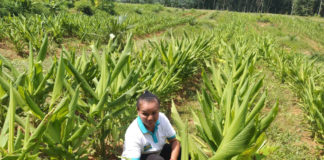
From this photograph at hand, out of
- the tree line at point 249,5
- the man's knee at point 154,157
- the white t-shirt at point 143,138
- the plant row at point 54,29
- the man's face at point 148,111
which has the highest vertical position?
the tree line at point 249,5

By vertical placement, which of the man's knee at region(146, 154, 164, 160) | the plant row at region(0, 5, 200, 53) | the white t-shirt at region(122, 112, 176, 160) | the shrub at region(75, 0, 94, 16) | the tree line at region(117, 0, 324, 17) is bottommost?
the man's knee at region(146, 154, 164, 160)

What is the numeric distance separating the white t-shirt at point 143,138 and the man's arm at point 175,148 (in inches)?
1.3

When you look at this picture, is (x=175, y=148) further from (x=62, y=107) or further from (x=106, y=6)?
(x=106, y=6)

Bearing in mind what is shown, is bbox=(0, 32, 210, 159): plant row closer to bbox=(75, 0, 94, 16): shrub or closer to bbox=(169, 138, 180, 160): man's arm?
bbox=(169, 138, 180, 160): man's arm

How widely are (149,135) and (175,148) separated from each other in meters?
0.21

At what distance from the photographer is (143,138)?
150 centimetres

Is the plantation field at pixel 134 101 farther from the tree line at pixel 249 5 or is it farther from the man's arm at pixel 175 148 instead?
the tree line at pixel 249 5

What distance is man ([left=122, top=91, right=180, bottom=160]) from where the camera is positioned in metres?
1.38

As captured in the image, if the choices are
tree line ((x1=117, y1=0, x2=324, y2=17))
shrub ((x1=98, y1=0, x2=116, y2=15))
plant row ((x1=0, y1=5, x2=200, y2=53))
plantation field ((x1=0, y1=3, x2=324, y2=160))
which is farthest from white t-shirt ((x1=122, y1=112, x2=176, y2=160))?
tree line ((x1=117, y1=0, x2=324, y2=17))

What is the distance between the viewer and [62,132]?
48.6 inches

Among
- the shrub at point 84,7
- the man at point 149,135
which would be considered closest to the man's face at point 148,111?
the man at point 149,135

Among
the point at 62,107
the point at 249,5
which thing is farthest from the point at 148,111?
the point at 249,5

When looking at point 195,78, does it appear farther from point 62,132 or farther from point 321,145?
point 62,132

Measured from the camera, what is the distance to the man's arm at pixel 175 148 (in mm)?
1553
